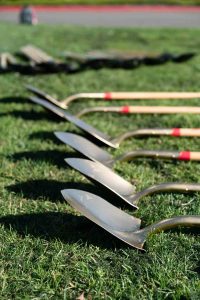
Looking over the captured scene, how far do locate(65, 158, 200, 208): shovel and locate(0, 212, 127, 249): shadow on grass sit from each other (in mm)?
284

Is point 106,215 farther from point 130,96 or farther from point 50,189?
point 130,96

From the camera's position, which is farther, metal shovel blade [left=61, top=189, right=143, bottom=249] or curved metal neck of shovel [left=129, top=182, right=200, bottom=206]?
curved metal neck of shovel [left=129, top=182, right=200, bottom=206]

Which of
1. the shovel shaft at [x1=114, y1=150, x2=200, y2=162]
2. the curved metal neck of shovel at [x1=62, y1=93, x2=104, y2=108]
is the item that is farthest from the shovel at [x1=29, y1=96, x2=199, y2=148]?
the curved metal neck of shovel at [x1=62, y1=93, x2=104, y2=108]

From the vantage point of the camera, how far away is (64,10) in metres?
18.1

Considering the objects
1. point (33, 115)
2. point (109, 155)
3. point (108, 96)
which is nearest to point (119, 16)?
point (108, 96)

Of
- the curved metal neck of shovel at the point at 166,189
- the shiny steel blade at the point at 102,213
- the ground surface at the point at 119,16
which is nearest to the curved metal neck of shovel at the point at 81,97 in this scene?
the curved metal neck of shovel at the point at 166,189

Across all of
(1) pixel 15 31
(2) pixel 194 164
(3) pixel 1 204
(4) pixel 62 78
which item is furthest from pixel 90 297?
(1) pixel 15 31

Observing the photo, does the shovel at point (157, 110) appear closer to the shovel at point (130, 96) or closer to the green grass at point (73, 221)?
the green grass at point (73, 221)

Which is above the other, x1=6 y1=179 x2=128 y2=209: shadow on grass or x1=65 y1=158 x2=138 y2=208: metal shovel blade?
x1=65 y1=158 x2=138 y2=208: metal shovel blade

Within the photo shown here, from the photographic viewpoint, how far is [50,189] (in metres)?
3.12

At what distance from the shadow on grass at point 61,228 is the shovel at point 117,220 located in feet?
0.22

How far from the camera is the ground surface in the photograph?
44.3 ft

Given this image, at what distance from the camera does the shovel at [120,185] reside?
2.89 m

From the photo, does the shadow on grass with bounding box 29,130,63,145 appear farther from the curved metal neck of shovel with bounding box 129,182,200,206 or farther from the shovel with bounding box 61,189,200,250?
the shovel with bounding box 61,189,200,250
